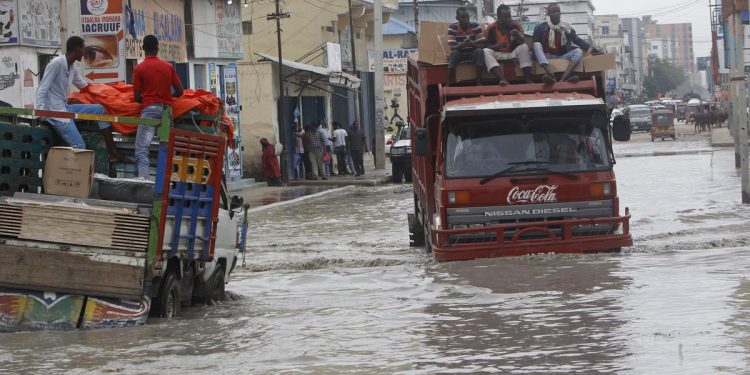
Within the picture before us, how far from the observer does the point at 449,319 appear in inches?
468

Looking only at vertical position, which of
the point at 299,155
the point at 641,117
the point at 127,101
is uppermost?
the point at 641,117

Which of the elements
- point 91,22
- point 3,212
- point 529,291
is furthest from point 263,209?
point 3,212

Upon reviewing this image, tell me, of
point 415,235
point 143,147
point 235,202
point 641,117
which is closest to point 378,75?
point 415,235

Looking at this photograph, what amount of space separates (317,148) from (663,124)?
28547mm

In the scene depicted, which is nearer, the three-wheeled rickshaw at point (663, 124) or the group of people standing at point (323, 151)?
the group of people standing at point (323, 151)

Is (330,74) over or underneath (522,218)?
over

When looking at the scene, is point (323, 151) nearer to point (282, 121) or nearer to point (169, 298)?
point (282, 121)

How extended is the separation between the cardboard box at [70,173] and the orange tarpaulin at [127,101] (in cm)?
109

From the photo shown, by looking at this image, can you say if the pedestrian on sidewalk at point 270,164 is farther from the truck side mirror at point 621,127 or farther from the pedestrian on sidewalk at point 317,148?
the truck side mirror at point 621,127

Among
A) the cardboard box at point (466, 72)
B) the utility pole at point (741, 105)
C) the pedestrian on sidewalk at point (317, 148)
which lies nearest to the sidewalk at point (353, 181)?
the pedestrian on sidewalk at point (317, 148)

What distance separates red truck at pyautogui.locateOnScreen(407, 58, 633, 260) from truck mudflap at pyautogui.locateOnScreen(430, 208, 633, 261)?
1 cm

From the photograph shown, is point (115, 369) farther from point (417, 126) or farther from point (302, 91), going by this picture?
point (302, 91)

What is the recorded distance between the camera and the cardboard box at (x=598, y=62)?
1620 cm

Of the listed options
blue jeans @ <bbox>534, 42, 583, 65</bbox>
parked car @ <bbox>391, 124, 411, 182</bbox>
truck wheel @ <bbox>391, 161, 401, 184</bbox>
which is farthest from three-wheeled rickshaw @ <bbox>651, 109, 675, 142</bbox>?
blue jeans @ <bbox>534, 42, 583, 65</bbox>
